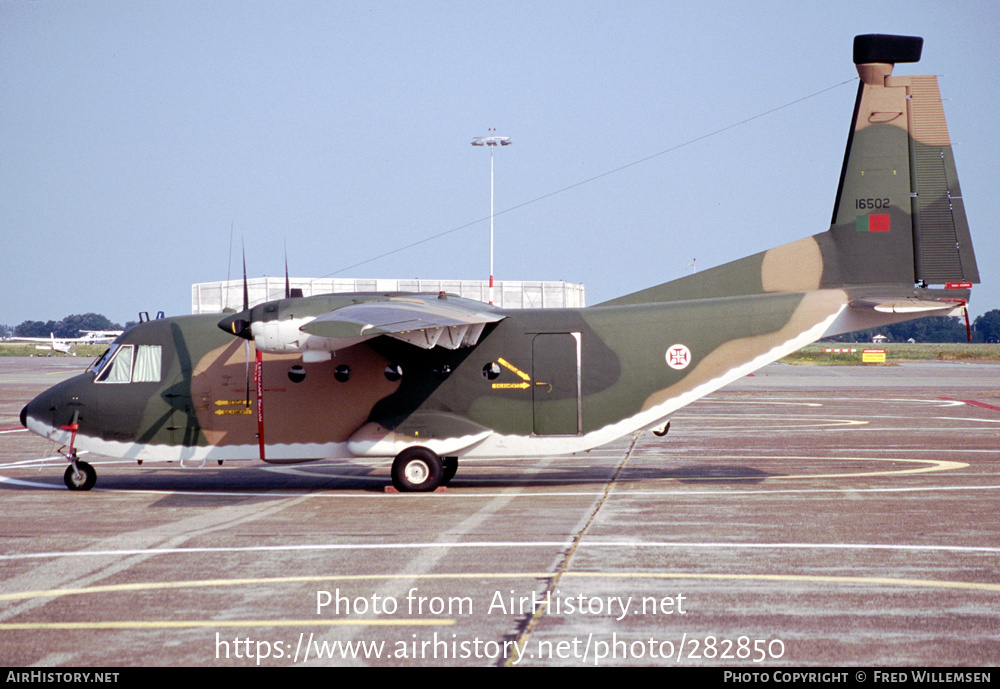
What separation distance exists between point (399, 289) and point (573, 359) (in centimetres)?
3429

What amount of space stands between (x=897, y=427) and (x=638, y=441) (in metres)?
8.52

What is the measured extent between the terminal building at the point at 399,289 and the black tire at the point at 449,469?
30677mm

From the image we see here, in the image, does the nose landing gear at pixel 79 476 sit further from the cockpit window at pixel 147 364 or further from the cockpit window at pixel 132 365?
the cockpit window at pixel 147 364

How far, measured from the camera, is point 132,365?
688 inches

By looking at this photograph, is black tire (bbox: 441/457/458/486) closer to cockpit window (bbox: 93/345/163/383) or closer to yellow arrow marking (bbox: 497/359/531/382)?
yellow arrow marking (bbox: 497/359/531/382)

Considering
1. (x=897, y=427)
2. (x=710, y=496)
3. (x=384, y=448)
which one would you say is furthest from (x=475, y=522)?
(x=897, y=427)

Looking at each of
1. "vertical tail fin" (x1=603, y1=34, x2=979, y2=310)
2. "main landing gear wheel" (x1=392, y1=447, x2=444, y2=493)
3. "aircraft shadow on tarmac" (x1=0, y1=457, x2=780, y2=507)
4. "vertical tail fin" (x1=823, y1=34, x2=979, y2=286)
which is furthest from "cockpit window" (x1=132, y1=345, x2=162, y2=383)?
"vertical tail fin" (x1=823, y1=34, x2=979, y2=286)

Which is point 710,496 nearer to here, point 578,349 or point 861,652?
point 578,349

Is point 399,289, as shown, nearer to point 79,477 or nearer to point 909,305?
point 79,477

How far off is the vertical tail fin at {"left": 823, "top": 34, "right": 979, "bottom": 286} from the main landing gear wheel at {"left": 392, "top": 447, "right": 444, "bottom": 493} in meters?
8.34

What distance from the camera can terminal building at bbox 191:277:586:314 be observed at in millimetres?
50750

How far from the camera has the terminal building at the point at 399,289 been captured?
167 ft

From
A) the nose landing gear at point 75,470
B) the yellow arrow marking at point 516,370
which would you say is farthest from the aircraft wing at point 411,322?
the nose landing gear at point 75,470

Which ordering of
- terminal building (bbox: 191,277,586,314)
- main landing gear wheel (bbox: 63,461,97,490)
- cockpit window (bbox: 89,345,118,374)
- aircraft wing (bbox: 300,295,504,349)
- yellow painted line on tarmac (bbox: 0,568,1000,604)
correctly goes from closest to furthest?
yellow painted line on tarmac (bbox: 0,568,1000,604)
aircraft wing (bbox: 300,295,504,349)
main landing gear wheel (bbox: 63,461,97,490)
cockpit window (bbox: 89,345,118,374)
terminal building (bbox: 191,277,586,314)
